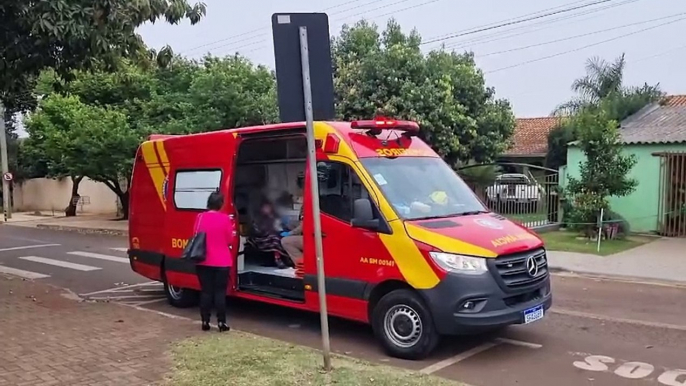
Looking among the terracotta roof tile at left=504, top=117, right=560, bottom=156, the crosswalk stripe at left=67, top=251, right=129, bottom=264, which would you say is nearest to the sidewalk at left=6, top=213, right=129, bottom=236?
the crosswalk stripe at left=67, top=251, right=129, bottom=264

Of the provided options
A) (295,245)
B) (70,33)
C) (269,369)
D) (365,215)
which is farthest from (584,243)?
(70,33)

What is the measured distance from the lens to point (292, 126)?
788cm

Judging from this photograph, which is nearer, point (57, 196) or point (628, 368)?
point (628, 368)

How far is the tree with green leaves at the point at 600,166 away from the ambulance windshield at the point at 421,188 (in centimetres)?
939

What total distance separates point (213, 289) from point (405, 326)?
91.0 inches

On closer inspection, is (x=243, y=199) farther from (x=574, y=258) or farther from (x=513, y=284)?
(x=574, y=258)

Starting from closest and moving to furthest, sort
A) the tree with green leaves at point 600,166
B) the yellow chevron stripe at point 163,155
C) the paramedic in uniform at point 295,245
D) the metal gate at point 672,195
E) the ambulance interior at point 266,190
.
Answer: the paramedic in uniform at point 295,245, the ambulance interior at point 266,190, the yellow chevron stripe at point 163,155, the tree with green leaves at point 600,166, the metal gate at point 672,195

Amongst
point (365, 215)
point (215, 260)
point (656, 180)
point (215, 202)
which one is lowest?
point (215, 260)

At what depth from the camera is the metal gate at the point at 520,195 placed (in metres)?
19.5

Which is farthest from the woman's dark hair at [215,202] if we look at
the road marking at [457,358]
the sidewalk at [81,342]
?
the road marking at [457,358]

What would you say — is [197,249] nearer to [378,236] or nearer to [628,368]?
[378,236]

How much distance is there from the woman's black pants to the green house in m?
13.1

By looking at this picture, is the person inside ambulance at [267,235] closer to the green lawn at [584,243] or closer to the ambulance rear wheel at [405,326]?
the ambulance rear wheel at [405,326]

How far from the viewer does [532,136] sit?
40.2m
